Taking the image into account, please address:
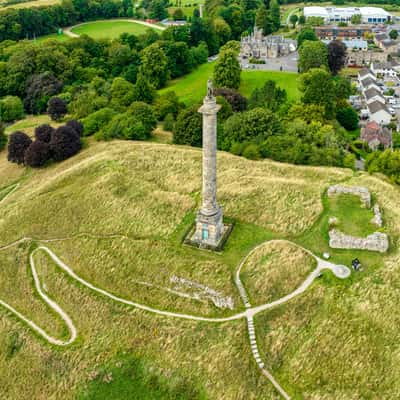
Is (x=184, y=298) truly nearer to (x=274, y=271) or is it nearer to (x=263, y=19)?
(x=274, y=271)

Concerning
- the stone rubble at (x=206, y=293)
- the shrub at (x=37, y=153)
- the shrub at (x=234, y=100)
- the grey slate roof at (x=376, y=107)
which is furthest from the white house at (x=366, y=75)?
the stone rubble at (x=206, y=293)

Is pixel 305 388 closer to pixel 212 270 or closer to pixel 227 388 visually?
pixel 227 388

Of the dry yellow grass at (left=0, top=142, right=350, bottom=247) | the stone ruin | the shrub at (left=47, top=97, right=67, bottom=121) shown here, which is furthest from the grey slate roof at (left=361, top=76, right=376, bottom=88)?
the stone ruin

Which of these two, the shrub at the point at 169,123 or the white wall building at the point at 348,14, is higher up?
the white wall building at the point at 348,14

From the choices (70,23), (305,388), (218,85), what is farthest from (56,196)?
(70,23)

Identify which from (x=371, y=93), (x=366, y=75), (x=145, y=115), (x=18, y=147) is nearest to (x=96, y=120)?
(x=145, y=115)

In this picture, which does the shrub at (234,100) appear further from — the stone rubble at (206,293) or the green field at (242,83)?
the stone rubble at (206,293)

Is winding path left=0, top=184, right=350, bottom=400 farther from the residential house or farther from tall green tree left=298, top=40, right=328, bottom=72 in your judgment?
tall green tree left=298, top=40, right=328, bottom=72
